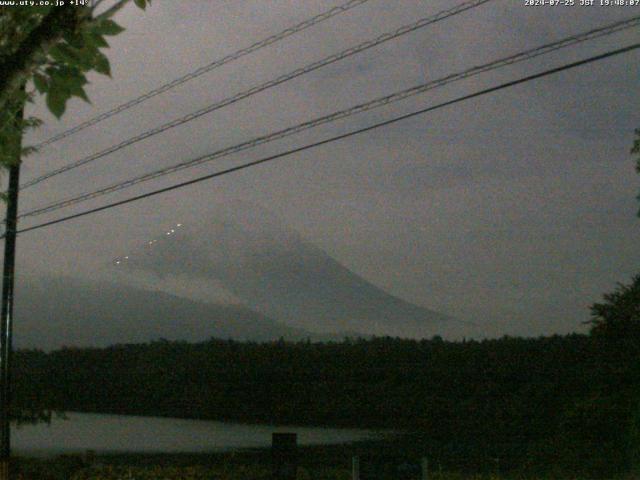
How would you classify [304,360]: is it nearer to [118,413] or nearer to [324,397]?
[324,397]

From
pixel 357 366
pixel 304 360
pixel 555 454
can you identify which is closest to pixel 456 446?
pixel 555 454

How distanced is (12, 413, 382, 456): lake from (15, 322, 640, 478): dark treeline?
1.56 metres

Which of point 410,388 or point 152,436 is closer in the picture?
point 152,436

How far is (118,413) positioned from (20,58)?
1576 inches

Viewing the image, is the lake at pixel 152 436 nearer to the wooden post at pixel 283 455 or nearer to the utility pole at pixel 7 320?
the utility pole at pixel 7 320

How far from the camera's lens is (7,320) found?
48.3ft

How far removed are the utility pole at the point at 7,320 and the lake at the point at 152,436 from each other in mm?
7581

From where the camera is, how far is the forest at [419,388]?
1592cm

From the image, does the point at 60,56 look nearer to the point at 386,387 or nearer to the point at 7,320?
the point at 7,320

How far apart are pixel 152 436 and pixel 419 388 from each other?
10659mm

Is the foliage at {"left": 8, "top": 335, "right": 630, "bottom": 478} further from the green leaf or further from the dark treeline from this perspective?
the green leaf

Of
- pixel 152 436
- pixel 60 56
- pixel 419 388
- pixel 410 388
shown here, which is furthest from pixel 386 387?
pixel 60 56

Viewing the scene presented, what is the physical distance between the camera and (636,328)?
50.9 feet

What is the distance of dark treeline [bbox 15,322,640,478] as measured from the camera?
16250 millimetres
